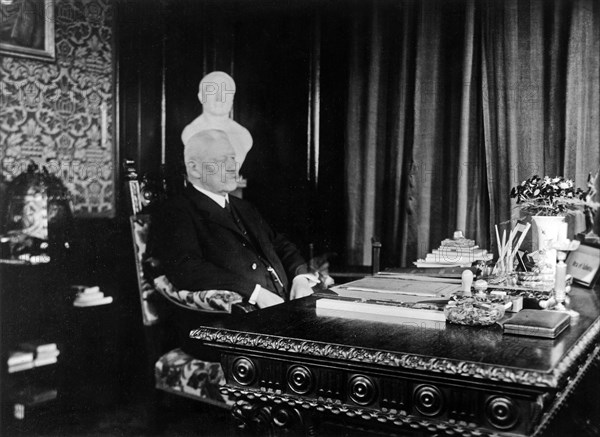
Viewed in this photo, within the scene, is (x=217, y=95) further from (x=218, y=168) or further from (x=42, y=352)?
(x=42, y=352)

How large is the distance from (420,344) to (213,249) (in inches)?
80.5

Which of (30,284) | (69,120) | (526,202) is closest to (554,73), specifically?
(526,202)

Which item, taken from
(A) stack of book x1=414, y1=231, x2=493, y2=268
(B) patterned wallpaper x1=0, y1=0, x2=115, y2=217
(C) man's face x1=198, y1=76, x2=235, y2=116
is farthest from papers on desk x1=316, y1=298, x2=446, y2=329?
(C) man's face x1=198, y1=76, x2=235, y2=116

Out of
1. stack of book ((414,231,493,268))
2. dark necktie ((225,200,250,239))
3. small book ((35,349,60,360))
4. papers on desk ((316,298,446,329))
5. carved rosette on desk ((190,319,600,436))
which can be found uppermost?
dark necktie ((225,200,250,239))

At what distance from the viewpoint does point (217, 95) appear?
3932 mm

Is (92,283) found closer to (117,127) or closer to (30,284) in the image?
(30,284)

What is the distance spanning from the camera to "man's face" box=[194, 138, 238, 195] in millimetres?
3730

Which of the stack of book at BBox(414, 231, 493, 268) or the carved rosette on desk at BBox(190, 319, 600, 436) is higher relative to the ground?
the stack of book at BBox(414, 231, 493, 268)

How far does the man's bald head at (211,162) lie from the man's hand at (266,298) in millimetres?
671

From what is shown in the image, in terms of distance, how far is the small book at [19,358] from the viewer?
3127 mm

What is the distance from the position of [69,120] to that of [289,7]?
1534mm

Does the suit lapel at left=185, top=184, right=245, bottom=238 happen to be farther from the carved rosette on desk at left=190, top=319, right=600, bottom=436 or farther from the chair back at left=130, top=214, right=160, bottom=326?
the carved rosette on desk at left=190, top=319, right=600, bottom=436

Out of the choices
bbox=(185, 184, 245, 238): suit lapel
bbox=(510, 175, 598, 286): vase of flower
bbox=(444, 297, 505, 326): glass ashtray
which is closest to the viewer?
bbox=(444, 297, 505, 326): glass ashtray

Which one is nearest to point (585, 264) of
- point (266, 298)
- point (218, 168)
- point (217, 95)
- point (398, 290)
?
point (398, 290)
